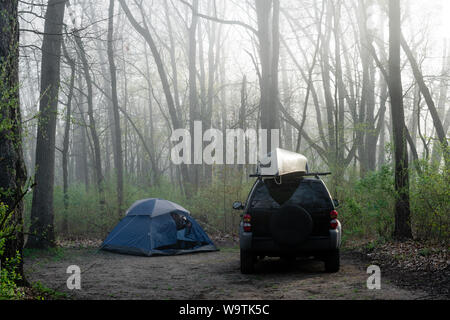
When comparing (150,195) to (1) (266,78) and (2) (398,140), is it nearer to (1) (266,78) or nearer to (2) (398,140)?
(1) (266,78)

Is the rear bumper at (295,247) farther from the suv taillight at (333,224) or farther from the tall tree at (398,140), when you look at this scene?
the tall tree at (398,140)

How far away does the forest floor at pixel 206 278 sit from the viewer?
6.98 metres

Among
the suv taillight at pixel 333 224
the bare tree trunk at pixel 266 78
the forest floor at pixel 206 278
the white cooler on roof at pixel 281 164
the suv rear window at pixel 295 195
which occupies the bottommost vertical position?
the forest floor at pixel 206 278

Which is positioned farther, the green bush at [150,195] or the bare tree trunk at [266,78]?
the bare tree trunk at [266,78]

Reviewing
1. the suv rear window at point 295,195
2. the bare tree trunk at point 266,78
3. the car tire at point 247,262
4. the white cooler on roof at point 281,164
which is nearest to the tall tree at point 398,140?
the white cooler on roof at point 281,164

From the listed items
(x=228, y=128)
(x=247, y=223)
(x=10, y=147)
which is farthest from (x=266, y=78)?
(x=10, y=147)

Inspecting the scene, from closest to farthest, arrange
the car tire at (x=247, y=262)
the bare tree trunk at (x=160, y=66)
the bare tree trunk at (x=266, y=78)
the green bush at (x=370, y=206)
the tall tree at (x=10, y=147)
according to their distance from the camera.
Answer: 1. the tall tree at (x=10, y=147)
2. the car tire at (x=247, y=262)
3. the green bush at (x=370, y=206)
4. the bare tree trunk at (x=266, y=78)
5. the bare tree trunk at (x=160, y=66)

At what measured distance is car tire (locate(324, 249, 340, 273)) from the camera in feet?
28.1

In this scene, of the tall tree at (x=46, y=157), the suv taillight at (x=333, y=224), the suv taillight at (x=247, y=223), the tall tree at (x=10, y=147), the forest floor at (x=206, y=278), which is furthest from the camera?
the tall tree at (x=46, y=157)

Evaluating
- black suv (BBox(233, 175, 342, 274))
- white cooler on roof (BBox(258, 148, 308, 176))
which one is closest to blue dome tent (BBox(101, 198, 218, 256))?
white cooler on roof (BBox(258, 148, 308, 176))

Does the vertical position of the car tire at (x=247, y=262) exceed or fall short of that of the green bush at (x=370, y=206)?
it falls short

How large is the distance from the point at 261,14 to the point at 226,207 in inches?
306

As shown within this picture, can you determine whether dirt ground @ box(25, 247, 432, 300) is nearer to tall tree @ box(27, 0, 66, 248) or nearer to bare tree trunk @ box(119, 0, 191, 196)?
tall tree @ box(27, 0, 66, 248)

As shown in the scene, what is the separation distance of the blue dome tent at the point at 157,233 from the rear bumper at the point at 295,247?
17.1 ft
